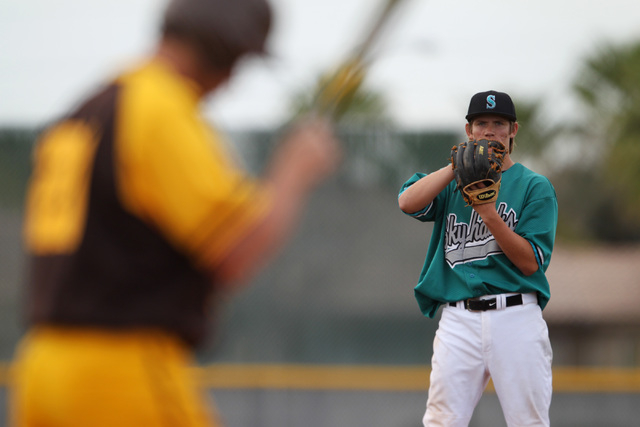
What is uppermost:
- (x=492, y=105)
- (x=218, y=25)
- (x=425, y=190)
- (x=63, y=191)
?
(x=492, y=105)

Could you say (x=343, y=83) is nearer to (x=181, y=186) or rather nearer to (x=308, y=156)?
(x=308, y=156)

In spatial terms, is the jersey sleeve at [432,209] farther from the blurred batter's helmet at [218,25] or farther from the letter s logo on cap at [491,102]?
the blurred batter's helmet at [218,25]

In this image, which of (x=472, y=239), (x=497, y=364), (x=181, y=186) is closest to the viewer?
(x=181, y=186)

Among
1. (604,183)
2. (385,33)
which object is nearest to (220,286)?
(385,33)

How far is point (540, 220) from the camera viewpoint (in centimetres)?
388

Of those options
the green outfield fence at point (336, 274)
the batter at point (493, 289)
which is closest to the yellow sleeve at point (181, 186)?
the batter at point (493, 289)

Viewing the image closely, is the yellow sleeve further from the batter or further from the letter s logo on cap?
the letter s logo on cap

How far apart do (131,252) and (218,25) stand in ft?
1.86

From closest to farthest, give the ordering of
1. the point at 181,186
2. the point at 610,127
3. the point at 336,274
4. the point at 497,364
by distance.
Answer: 1. the point at 181,186
2. the point at 497,364
3. the point at 336,274
4. the point at 610,127

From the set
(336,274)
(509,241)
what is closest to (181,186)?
(509,241)

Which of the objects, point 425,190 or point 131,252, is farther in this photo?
point 425,190

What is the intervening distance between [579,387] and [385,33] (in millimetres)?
6934

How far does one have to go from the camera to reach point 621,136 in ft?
59.7

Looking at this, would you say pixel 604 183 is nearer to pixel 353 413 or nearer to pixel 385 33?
pixel 353 413
